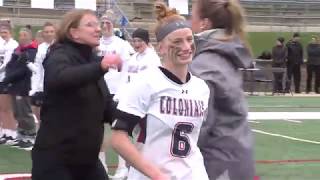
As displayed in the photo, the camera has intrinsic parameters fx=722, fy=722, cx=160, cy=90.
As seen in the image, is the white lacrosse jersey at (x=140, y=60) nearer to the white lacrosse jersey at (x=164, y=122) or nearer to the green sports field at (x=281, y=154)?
the green sports field at (x=281, y=154)

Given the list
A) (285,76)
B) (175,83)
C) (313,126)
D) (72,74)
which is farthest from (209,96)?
(285,76)

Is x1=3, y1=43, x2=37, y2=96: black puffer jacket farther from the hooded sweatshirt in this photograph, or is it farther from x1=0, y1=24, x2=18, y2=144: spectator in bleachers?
the hooded sweatshirt

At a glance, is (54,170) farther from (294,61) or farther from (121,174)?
(294,61)

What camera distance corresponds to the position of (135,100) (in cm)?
348

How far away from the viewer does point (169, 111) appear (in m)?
3.53

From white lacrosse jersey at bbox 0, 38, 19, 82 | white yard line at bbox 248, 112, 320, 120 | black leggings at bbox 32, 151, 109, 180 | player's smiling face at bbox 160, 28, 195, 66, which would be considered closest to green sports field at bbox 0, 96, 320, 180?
white yard line at bbox 248, 112, 320, 120

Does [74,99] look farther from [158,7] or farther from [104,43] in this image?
[104,43]

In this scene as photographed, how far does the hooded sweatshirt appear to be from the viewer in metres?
3.76

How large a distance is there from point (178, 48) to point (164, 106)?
0.30m

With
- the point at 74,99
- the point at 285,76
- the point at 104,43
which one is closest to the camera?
the point at 74,99

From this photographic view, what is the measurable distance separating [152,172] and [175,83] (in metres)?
0.50

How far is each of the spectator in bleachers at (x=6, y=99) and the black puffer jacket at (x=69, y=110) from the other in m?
6.89

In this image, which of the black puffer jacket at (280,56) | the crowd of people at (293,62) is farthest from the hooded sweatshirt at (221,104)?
the black puffer jacket at (280,56)

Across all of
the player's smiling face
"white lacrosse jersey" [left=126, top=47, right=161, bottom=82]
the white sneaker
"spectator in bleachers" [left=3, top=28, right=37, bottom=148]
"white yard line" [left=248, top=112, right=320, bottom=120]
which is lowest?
"white yard line" [left=248, top=112, right=320, bottom=120]
